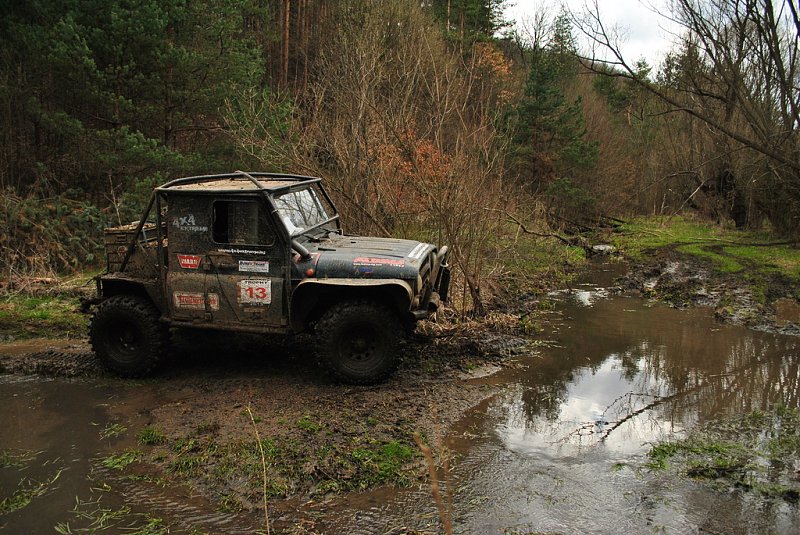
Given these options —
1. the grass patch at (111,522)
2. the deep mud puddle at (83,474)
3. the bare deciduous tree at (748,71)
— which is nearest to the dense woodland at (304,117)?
the bare deciduous tree at (748,71)

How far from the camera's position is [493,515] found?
4.09m

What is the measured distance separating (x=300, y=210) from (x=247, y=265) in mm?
950

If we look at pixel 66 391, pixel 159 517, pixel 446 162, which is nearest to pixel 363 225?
pixel 446 162

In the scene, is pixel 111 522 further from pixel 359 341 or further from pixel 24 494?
pixel 359 341

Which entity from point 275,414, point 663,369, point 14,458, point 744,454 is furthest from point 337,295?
point 663,369

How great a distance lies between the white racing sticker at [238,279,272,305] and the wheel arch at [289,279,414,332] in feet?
0.95

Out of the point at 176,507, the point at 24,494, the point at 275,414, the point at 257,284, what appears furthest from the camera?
the point at 257,284

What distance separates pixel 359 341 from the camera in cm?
618

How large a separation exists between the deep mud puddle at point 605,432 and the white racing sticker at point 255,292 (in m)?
2.42

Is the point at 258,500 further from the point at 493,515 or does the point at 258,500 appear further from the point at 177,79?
the point at 177,79

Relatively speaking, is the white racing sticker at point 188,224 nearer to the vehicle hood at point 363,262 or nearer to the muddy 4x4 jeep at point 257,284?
the muddy 4x4 jeep at point 257,284

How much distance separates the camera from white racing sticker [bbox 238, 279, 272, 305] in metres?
6.18

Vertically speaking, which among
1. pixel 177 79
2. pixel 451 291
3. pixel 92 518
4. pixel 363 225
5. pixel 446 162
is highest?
pixel 177 79

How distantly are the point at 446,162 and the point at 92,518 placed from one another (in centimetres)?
720
